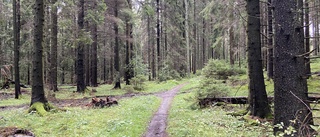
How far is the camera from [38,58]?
9.86 meters

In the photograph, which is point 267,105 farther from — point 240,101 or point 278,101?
point 278,101

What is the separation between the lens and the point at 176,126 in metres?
7.79

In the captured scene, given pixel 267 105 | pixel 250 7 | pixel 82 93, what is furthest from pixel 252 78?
pixel 82 93

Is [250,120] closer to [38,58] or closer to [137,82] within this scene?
[38,58]

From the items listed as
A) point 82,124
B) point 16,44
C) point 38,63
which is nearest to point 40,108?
point 38,63

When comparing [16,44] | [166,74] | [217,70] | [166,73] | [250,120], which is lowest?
[250,120]

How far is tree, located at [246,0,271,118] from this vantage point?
309 inches

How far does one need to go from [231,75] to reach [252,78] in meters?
11.0

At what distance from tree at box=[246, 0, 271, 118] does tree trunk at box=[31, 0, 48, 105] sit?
784 centimetres

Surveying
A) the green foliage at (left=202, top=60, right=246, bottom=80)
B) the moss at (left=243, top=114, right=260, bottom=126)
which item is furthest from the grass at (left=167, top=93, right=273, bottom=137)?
the green foliage at (left=202, top=60, right=246, bottom=80)

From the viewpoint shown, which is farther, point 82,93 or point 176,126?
point 82,93

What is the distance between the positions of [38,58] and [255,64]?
26.6ft

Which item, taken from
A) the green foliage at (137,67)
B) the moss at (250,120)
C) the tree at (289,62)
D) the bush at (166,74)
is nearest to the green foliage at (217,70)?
the moss at (250,120)

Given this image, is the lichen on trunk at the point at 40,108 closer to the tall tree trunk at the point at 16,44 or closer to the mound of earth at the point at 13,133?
the mound of earth at the point at 13,133
